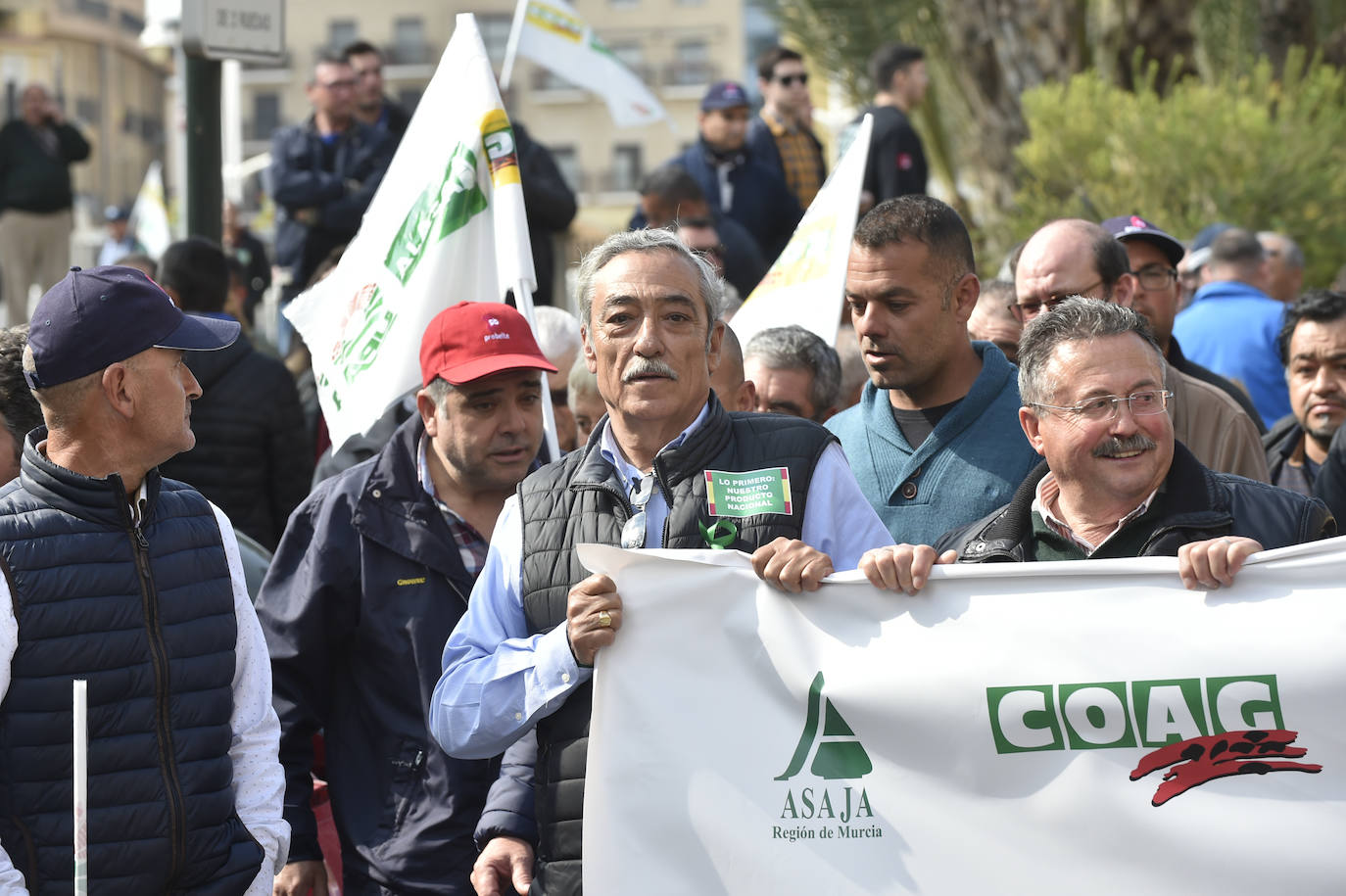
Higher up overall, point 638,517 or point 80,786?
point 638,517

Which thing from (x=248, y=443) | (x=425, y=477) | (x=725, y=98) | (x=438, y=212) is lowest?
(x=248, y=443)

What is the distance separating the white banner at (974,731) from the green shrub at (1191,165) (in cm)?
878

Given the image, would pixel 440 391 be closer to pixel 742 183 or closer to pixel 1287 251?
pixel 742 183

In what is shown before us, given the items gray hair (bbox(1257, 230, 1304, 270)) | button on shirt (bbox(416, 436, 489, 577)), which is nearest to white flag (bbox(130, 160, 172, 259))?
gray hair (bbox(1257, 230, 1304, 270))

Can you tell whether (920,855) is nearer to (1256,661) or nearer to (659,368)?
(1256,661)

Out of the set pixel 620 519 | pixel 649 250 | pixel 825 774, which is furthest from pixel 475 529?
pixel 825 774

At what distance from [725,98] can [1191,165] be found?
3889mm

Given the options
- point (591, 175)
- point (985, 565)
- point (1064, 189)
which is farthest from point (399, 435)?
point (591, 175)

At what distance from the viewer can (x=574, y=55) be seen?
30.6 feet

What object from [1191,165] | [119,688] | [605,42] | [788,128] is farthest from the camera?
[605,42]

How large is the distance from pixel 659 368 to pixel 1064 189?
9.90m

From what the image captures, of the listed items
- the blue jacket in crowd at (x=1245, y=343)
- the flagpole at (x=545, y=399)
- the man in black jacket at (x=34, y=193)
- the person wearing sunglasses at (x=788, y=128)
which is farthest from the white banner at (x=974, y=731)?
the man in black jacket at (x=34, y=193)

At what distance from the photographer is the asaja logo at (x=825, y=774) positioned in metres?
3.47

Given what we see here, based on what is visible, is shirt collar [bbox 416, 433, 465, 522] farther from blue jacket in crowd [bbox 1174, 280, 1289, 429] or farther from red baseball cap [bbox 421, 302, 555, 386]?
blue jacket in crowd [bbox 1174, 280, 1289, 429]
